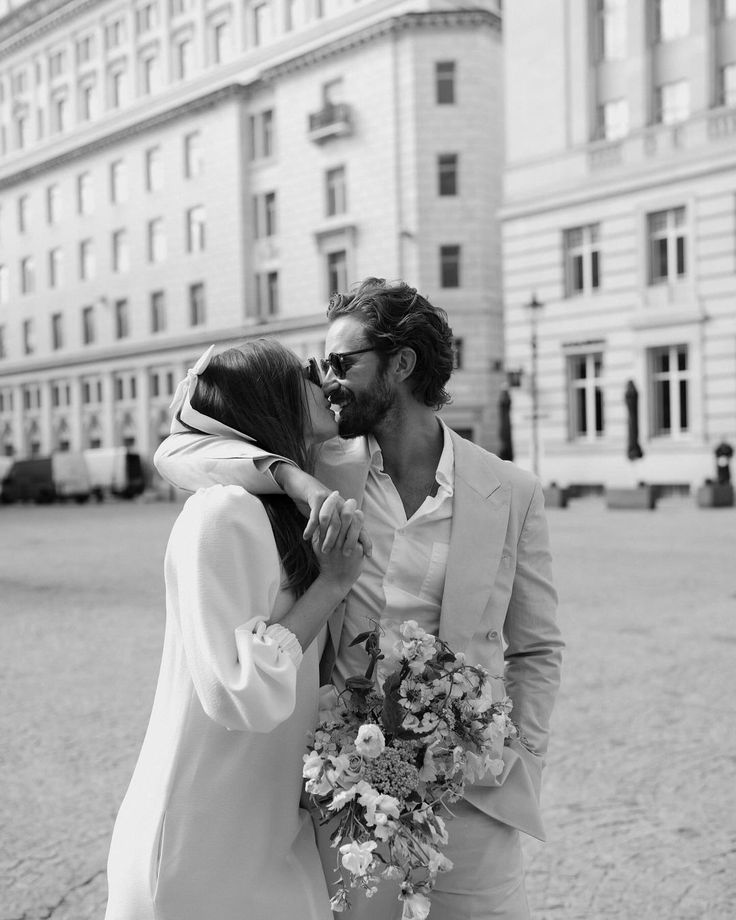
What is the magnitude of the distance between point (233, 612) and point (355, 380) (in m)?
0.89

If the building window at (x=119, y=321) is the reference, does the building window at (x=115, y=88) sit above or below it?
above

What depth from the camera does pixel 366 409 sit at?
2.87 m

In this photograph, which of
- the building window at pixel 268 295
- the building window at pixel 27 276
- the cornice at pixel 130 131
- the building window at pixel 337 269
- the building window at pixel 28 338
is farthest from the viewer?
the building window at pixel 28 338

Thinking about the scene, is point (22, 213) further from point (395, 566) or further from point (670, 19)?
point (395, 566)

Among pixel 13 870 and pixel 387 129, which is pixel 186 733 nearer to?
pixel 13 870

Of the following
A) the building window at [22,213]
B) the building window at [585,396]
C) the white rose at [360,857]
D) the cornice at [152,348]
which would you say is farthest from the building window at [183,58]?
the white rose at [360,857]

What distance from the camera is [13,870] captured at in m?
4.50

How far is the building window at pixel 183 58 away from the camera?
51.3 meters

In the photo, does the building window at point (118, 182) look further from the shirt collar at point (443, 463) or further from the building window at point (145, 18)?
the shirt collar at point (443, 463)

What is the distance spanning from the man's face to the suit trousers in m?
1.00

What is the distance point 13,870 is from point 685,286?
1147 inches

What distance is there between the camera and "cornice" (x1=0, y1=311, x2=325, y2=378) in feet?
149

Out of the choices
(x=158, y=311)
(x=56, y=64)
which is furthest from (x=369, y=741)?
(x=56, y=64)

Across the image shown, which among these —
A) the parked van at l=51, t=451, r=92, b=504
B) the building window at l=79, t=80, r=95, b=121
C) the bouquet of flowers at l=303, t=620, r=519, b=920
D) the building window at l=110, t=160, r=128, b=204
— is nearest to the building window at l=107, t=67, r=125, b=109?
the building window at l=79, t=80, r=95, b=121
